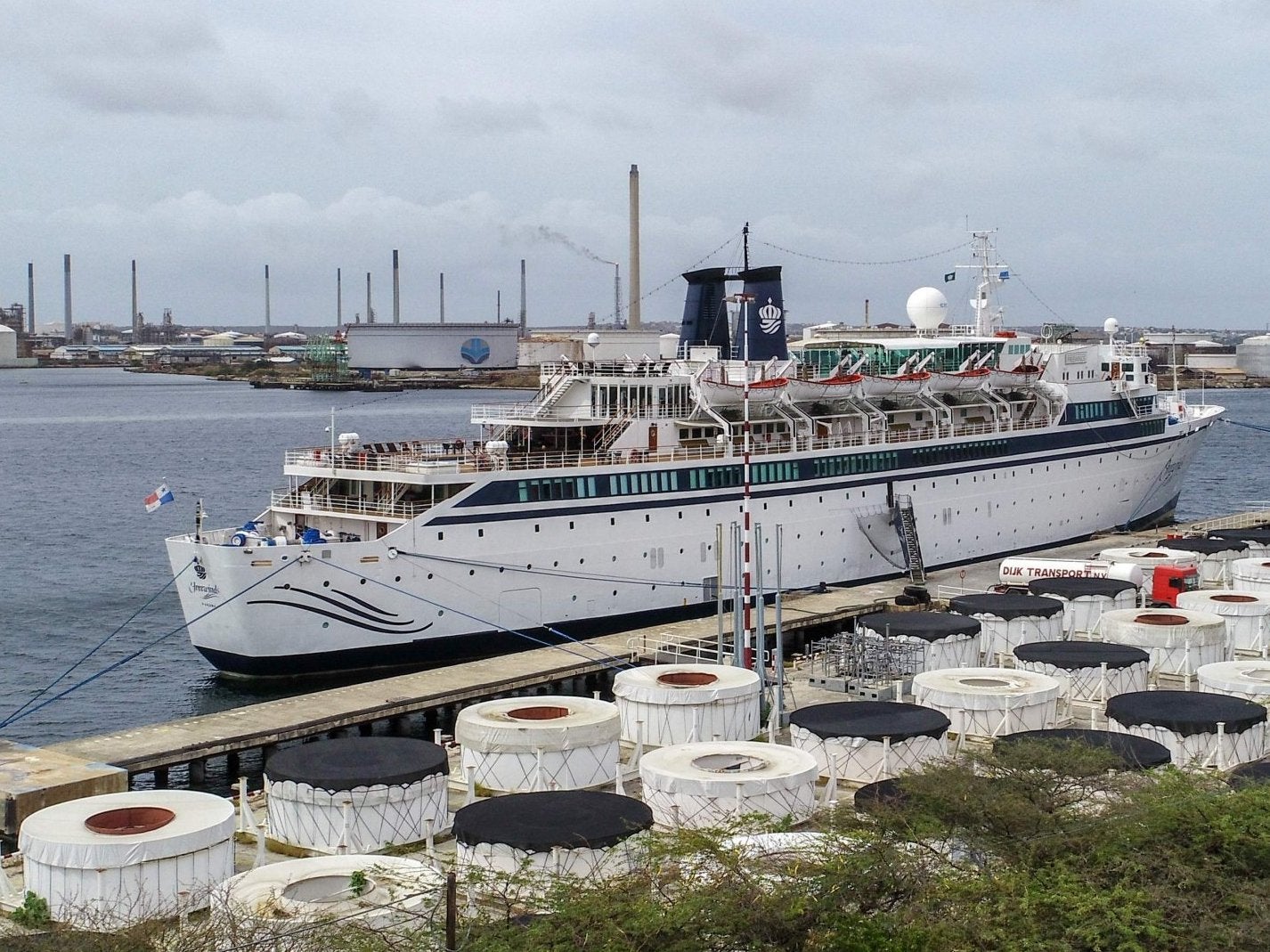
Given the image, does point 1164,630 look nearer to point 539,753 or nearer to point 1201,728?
point 1201,728

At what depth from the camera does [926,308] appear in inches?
2334

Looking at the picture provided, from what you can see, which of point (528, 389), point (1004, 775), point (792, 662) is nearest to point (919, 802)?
point (1004, 775)

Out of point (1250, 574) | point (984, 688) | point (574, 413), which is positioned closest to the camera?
point (984, 688)

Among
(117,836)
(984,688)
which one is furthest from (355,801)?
(984,688)

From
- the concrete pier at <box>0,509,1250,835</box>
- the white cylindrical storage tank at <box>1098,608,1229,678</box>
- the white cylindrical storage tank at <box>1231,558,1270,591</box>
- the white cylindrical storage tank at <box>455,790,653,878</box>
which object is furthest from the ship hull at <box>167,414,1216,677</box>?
the white cylindrical storage tank at <box>455,790,653,878</box>

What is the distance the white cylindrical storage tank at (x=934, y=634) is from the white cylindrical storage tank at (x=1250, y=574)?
34.8ft

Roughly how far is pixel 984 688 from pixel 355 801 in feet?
40.8

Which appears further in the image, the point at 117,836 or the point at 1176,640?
the point at 1176,640

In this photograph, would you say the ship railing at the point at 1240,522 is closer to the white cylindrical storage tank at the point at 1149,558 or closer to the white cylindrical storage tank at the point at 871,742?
the white cylindrical storage tank at the point at 1149,558

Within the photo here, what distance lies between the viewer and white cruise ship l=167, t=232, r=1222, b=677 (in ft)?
120

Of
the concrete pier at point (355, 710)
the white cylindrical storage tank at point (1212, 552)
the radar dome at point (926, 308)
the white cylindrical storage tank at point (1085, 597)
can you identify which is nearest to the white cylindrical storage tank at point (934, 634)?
the white cylindrical storage tank at point (1085, 597)

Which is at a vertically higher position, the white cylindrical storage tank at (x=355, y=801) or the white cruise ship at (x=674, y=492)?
the white cruise ship at (x=674, y=492)

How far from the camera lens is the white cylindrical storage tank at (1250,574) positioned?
40.7 meters

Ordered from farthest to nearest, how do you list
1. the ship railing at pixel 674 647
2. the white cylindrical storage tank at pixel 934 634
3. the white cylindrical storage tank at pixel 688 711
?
1. the ship railing at pixel 674 647
2. the white cylindrical storage tank at pixel 934 634
3. the white cylindrical storage tank at pixel 688 711
